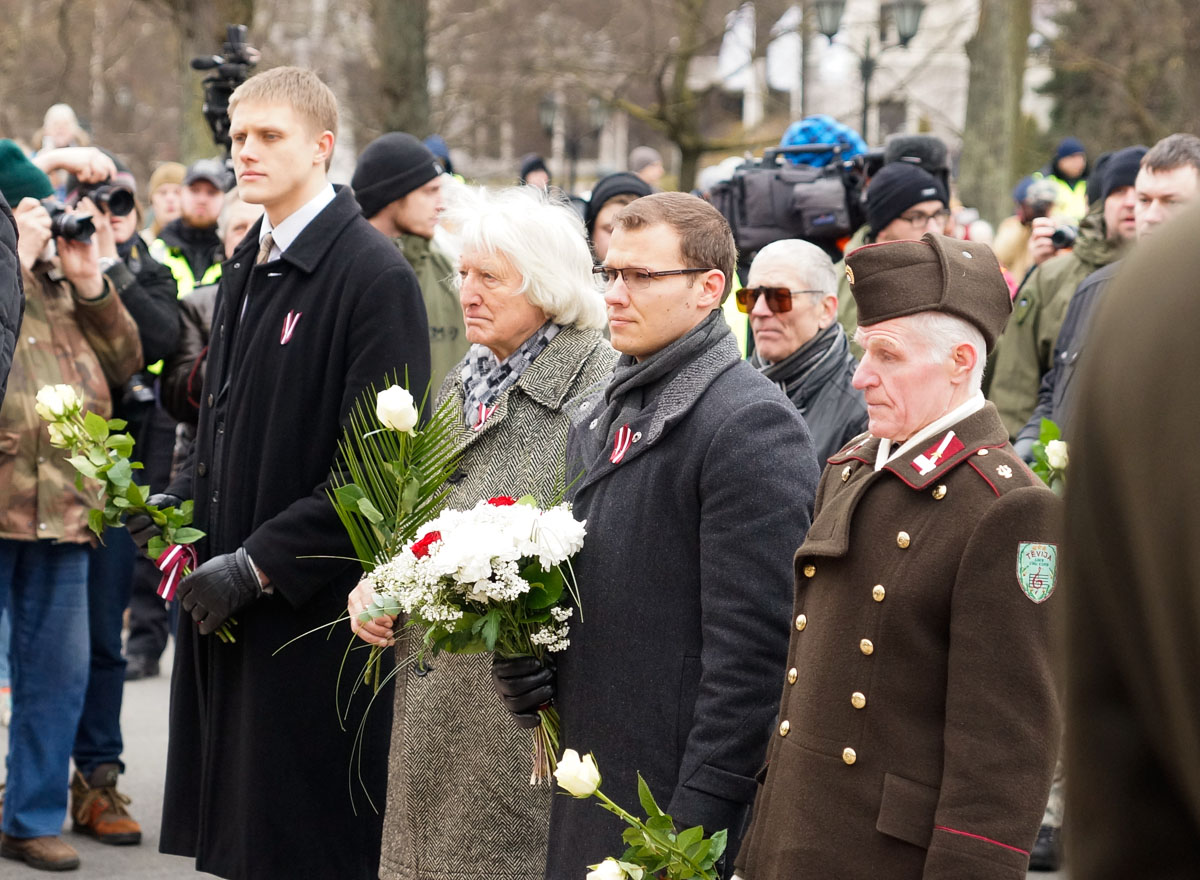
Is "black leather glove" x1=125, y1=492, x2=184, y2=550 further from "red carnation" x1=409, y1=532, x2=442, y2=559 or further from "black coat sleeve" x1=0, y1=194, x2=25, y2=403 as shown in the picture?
"red carnation" x1=409, y1=532, x2=442, y2=559

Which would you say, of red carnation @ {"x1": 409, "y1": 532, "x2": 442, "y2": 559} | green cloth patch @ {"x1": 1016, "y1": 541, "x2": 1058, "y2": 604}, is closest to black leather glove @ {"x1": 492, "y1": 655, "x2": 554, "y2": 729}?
red carnation @ {"x1": 409, "y1": 532, "x2": 442, "y2": 559}

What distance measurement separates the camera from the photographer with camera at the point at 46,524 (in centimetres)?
530

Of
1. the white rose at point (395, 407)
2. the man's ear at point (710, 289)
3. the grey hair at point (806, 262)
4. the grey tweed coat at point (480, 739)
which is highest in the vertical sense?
the man's ear at point (710, 289)

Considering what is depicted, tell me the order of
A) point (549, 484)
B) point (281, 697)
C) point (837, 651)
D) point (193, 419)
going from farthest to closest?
point (193, 419)
point (281, 697)
point (549, 484)
point (837, 651)

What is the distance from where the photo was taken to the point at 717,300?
3.35 meters

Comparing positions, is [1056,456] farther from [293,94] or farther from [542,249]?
[293,94]

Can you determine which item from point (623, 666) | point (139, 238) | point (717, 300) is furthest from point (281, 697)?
point (139, 238)

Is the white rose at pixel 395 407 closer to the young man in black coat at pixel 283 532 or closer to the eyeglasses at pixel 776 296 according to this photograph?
the young man in black coat at pixel 283 532

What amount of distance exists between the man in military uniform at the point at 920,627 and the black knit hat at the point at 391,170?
11.9 ft

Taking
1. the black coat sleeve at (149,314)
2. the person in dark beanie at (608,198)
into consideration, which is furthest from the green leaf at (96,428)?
the person in dark beanie at (608,198)

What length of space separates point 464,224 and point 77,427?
3.89 ft

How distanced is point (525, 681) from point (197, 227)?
19.2 ft

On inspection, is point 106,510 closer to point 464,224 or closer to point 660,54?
point 464,224

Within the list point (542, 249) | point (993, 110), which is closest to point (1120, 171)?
point (542, 249)
